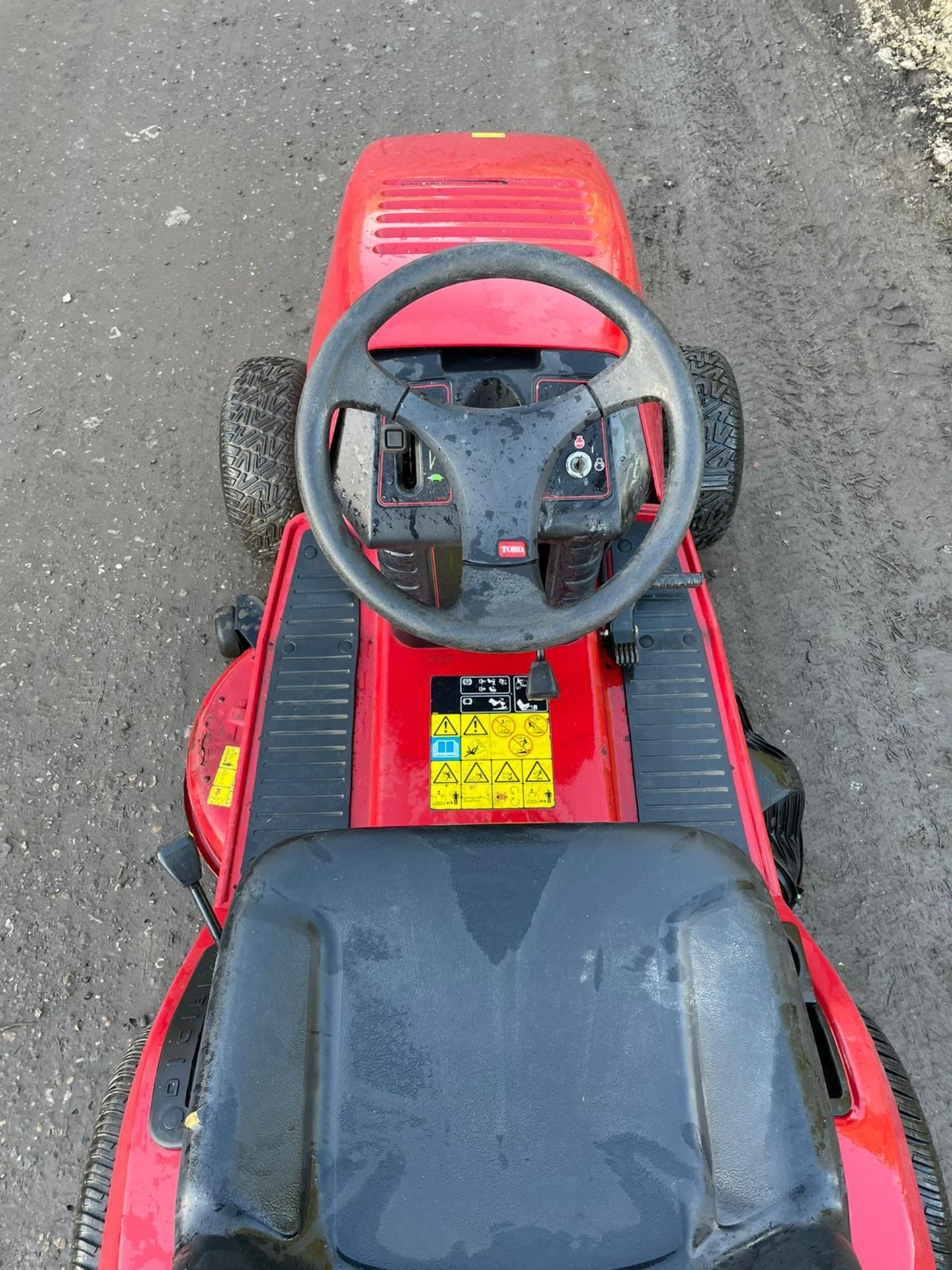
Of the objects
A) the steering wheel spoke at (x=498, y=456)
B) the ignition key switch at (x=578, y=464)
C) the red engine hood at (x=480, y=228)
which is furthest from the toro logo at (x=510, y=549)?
the red engine hood at (x=480, y=228)

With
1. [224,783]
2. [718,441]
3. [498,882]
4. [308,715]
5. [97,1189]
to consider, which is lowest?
[97,1189]

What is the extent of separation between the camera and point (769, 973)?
1.20 m

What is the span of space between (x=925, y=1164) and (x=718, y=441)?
5.37ft

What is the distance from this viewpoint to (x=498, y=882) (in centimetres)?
128

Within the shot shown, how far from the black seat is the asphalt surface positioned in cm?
117

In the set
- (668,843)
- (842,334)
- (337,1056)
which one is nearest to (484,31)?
(842,334)

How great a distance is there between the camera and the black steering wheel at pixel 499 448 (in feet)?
4.32

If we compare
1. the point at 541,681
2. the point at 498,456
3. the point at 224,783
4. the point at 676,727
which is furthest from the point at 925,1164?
the point at 224,783

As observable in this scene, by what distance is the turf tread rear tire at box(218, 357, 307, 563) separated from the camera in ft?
7.72

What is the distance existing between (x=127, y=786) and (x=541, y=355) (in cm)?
157

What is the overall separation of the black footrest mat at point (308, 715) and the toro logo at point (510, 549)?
613mm

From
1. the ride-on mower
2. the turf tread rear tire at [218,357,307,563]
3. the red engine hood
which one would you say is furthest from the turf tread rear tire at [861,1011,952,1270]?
the turf tread rear tire at [218,357,307,563]

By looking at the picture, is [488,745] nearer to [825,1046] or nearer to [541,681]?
[541,681]

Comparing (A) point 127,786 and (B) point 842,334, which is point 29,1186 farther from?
(B) point 842,334
